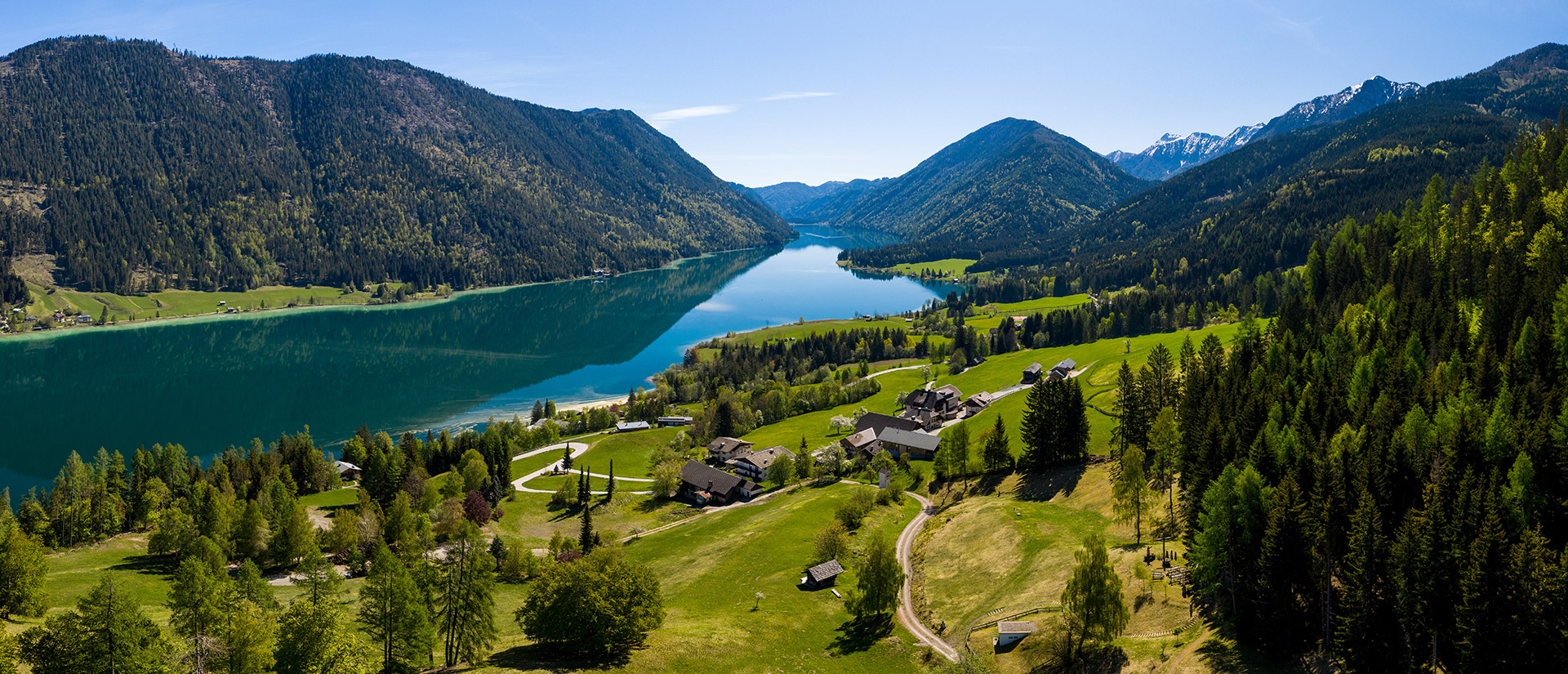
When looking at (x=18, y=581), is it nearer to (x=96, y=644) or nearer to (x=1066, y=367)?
(x=96, y=644)

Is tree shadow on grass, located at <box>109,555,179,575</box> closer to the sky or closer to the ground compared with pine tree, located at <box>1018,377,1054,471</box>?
closer to the ground

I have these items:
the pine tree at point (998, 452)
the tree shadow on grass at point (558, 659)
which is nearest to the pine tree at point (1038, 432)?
the pine tree at point (998, 452)

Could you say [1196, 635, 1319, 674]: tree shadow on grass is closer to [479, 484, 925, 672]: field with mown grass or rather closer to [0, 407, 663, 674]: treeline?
[479, 484, 925, 672]: field with mown grass

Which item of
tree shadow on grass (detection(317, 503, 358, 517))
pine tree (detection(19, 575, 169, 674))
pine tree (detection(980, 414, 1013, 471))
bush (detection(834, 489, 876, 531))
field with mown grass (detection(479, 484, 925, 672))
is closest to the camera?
pine tree (detection(19, 575, 169, 674))

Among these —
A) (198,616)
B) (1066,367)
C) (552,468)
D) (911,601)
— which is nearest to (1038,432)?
(911,601)

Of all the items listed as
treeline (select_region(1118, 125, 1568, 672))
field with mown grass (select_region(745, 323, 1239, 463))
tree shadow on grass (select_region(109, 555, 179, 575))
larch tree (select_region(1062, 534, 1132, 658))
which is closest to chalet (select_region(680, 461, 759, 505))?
field with mown grass (select_region(745, 323, 1239, 463))

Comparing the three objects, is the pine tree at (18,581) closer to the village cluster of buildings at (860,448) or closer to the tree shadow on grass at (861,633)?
the tree shadow on grass at (861,633)
